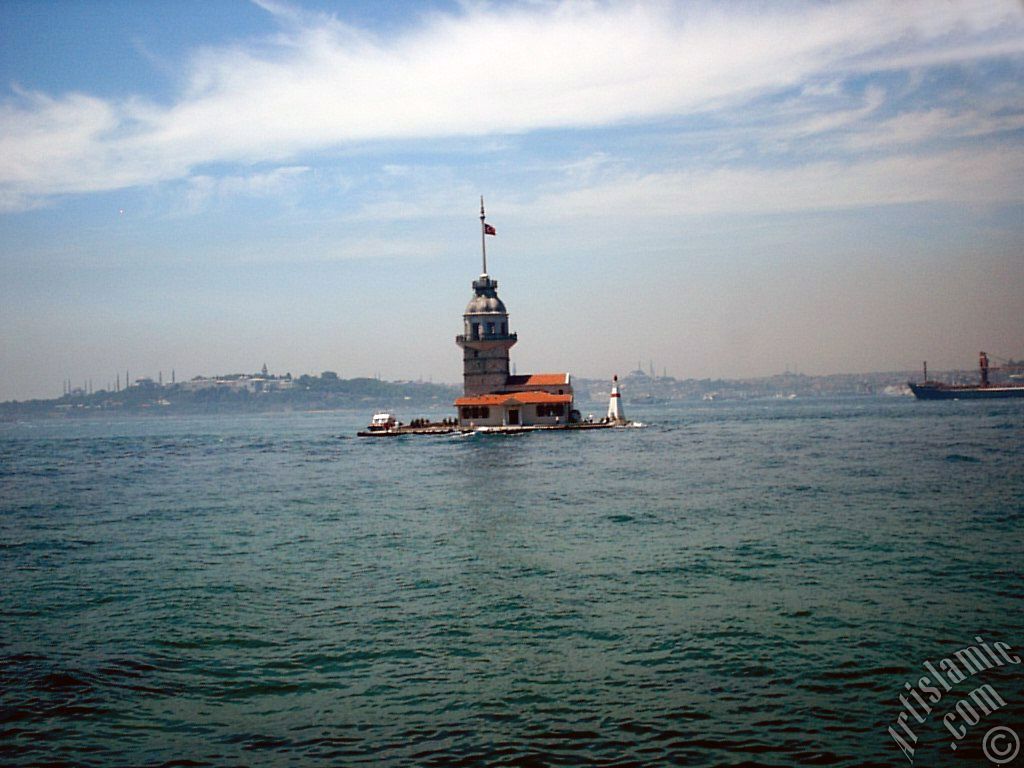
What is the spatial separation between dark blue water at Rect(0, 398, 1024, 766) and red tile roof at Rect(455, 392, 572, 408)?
Result: 156 ft

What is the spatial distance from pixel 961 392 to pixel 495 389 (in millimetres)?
129916

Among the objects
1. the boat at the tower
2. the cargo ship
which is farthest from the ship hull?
the boat at the tower

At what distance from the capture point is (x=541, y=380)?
294 feet

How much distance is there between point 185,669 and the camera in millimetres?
14375

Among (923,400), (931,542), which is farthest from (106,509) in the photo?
(923,400)

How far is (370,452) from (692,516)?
42.7m

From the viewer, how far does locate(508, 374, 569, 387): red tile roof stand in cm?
8869

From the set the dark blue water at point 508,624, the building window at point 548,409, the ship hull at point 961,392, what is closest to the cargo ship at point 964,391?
the ship hull at point 961,392

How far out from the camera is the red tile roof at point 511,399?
277 ft

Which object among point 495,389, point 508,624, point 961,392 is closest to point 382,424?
point 495,389

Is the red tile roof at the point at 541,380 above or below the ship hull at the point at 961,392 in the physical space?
above

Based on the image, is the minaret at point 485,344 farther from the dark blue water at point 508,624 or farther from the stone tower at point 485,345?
the dark blue water at point 508,624

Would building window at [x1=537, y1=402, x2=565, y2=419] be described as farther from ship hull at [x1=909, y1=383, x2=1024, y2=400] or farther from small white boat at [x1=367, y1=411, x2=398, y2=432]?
ship hull at [x1=909, y1=383, x2=1024, y2=400]

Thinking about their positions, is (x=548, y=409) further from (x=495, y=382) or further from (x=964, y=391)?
(x=964, y=391)
